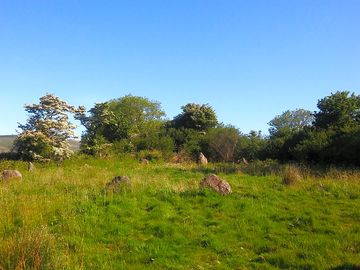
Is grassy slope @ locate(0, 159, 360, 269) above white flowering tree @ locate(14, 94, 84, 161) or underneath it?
underneath

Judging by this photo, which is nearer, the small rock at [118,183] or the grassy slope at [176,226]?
the grassy slope at [176,226]

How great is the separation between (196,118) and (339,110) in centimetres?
1772

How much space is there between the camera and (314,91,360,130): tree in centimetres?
3198

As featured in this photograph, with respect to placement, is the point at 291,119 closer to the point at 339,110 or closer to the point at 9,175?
the point at 339,110

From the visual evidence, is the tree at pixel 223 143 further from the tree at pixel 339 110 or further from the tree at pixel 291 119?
the tree at pixel 291 119

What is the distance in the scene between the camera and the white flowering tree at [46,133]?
102 ft

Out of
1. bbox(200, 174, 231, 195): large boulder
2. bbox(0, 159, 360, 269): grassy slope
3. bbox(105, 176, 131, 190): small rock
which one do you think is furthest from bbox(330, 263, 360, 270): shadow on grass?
bbox(105, 176, 131, 190): small rock

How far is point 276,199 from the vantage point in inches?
575

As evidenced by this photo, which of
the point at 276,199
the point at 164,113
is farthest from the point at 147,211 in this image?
the point at 164,113

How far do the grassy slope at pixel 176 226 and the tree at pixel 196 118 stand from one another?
30.9m

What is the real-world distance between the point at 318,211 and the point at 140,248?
20.0 feet

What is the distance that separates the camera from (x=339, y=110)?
1270 inches

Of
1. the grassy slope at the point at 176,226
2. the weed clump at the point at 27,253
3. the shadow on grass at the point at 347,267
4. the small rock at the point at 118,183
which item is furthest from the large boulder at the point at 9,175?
the shadow on grass at the point at 347,267

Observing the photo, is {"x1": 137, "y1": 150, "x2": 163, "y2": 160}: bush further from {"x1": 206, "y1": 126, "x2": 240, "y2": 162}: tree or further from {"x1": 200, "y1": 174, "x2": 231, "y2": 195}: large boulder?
{"x1": 200, "y1": 174, "x2": 231, "y2": 195}: large boulder
